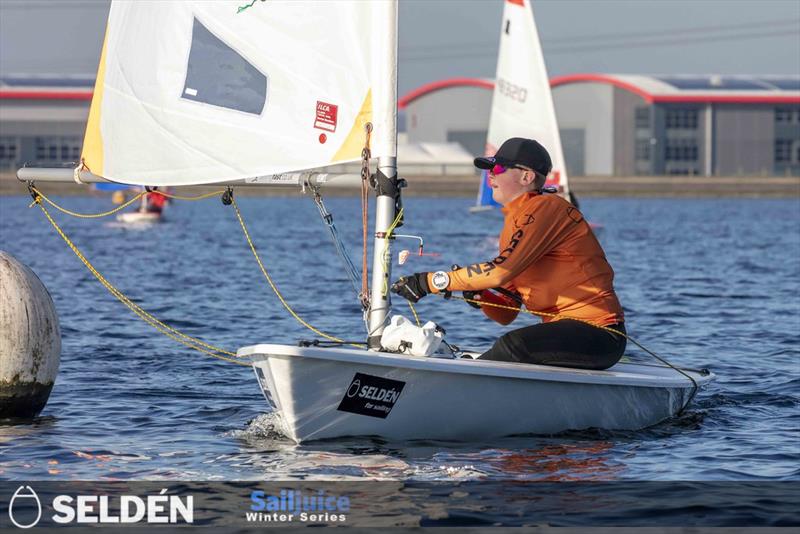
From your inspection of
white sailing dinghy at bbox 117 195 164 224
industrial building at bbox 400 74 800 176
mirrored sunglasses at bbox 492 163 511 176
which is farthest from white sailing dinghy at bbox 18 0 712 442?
industrial building at bbox 400 74 800 176

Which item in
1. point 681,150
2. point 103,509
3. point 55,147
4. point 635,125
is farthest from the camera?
point 635,125

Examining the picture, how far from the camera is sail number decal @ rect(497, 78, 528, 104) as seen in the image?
32750mm

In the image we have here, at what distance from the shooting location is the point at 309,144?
8773mm

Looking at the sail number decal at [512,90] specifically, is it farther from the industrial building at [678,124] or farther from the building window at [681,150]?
the building window at [681,150]

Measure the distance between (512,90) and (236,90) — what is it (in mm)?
24698

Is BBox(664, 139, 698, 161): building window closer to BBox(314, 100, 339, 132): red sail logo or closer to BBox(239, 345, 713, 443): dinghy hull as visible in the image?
BBox(239, 345, 713, 443): dinghy hull

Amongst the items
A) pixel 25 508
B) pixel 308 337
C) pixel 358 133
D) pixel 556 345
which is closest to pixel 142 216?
pixel 308 337

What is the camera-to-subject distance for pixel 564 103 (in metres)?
92.2

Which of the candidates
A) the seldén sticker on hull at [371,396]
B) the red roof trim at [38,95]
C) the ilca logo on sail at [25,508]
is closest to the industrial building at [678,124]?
the red roof trim at [38,95]

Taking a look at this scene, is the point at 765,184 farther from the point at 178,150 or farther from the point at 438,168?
the point at 178,150

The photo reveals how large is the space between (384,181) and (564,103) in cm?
8514

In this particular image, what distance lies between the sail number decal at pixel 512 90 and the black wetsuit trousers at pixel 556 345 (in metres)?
24.4

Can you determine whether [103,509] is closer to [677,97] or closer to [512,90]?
[512,90]

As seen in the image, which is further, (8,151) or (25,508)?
(8,151)
